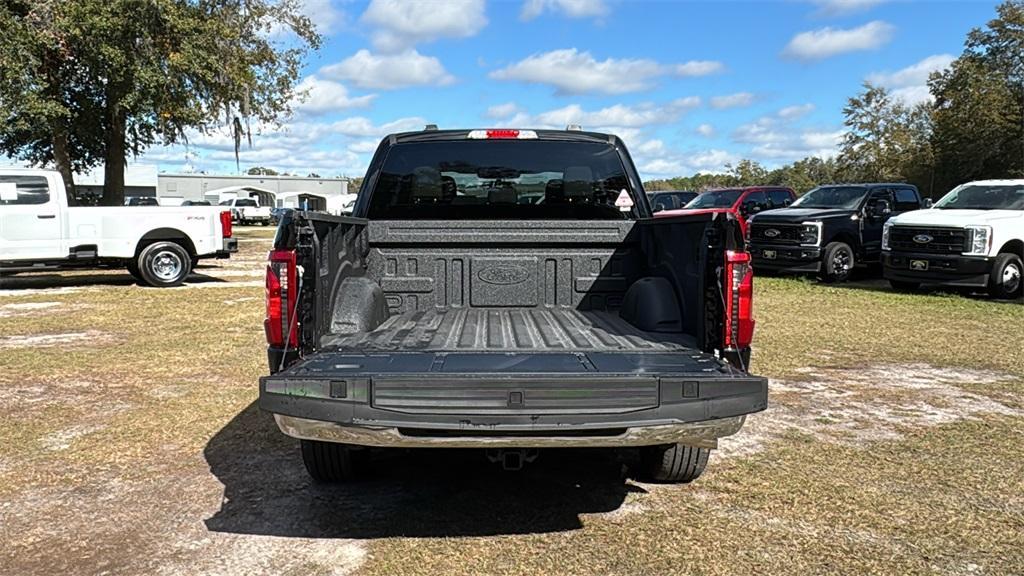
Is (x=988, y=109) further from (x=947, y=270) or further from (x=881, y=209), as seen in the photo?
(x=947, y=270)

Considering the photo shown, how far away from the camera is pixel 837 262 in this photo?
1488cm

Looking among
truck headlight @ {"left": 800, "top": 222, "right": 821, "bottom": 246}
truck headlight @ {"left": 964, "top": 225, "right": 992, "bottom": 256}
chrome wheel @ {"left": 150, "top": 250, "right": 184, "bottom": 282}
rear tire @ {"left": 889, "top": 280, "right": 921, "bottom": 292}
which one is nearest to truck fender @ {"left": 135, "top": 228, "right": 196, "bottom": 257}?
chrome wheel @ {"left": 150, "top": 250, "right": 184, "bottom": 282}

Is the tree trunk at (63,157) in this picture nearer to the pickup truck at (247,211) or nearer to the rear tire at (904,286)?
the rear tire at (904,286)

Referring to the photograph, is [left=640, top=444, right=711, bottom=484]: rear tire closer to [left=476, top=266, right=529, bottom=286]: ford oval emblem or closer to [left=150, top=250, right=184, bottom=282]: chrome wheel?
[left=476, top=266, right=529, bottom=286]: ford oval emblem

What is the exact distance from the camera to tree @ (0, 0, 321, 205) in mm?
15961

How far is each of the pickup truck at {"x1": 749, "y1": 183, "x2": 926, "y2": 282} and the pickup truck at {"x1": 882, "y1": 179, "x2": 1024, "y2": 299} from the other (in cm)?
142

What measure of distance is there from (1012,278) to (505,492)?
37.6 ft

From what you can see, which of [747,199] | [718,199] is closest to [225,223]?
[718,199]

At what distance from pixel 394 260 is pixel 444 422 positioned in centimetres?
198

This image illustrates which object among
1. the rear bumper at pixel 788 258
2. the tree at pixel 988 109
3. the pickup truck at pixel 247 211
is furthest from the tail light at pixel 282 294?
the pickup truck at pixel 247 211

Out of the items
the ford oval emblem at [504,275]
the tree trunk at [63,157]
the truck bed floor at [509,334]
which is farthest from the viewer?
the tree trunk at [63,157]

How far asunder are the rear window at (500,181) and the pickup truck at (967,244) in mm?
9393

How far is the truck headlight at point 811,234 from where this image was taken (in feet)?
48.1

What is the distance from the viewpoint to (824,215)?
14.9 m
